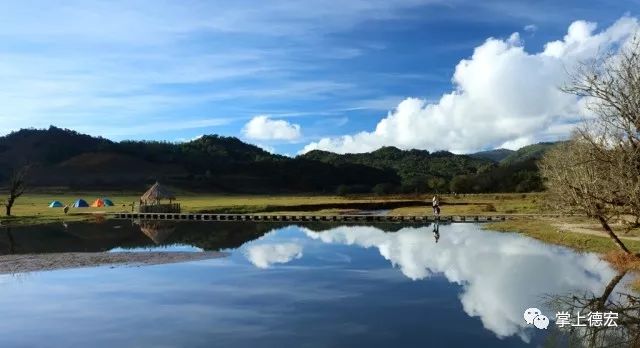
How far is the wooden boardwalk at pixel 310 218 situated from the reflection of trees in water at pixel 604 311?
31.0m

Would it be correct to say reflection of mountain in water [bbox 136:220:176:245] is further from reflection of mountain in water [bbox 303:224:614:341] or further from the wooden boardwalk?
reflection of mountain in water [bbox 303:224:614:341]

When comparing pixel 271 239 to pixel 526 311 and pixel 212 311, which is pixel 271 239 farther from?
pixel 526 311

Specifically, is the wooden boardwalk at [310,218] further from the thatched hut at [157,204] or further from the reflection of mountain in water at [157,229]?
the reflection of mountain in water at [157,229]

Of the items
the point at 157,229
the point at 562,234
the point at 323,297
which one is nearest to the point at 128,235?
the point at 157,229

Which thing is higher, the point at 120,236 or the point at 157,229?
the point at 157,229

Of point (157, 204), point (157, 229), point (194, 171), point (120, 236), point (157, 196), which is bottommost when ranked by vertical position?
point (120, 236)

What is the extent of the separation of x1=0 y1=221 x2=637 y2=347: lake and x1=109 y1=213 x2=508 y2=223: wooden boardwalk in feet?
56.1

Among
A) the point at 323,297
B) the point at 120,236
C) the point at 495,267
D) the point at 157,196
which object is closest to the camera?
the point at 323,297

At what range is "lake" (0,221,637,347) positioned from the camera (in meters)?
14.2

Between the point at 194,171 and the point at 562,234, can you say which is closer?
the point at 562,234

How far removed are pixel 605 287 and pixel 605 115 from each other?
566 centimetres

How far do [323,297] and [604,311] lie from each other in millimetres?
8225

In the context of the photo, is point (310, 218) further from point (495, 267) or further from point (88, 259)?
point (495, 267)

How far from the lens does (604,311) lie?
1571 centimetres
